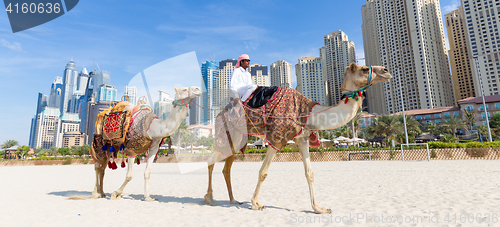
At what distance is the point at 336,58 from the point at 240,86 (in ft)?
403

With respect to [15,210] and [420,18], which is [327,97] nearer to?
[420,18]

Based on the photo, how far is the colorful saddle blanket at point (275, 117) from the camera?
405 centimetres

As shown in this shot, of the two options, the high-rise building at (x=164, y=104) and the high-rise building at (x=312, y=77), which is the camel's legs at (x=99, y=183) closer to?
the high-rise building at (x=164, y=104)

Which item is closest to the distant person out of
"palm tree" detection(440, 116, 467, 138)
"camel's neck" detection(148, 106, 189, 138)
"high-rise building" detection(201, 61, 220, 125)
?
"high-rise building" detection(201, 61, 220, 125)

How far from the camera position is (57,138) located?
178875 millimetres

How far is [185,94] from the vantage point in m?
5.34

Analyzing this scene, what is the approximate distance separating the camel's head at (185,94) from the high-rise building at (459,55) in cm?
13710

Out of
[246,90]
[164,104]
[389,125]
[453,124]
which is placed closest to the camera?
[246,90]

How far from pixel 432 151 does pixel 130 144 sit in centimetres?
2209

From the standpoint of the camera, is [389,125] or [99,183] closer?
[99,183]

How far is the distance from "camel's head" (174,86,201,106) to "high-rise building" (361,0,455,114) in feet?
309

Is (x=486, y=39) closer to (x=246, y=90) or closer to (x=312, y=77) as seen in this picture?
(x=312, y=77)

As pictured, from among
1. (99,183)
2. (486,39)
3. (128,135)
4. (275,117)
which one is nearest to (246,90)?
(275,117)

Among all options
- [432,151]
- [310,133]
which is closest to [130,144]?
[310,133]
